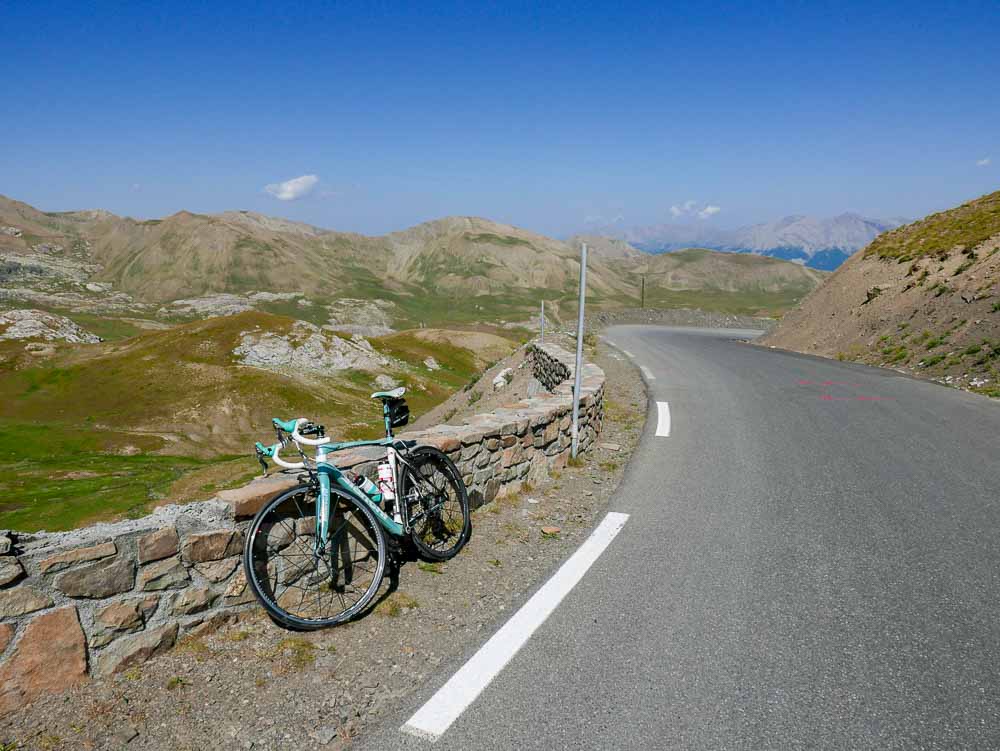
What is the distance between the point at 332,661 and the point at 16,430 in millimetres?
62404

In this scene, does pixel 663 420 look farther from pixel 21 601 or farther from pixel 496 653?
pixel 21 601

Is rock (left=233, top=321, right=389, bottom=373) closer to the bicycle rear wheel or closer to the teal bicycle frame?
the bicycle rear wheel

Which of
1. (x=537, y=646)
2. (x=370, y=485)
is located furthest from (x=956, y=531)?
(x=370, y=485)

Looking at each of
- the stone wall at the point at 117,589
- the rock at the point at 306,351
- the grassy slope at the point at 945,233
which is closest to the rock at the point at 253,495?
the stone wall at the point at 117,589

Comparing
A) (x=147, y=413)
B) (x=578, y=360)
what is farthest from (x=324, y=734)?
(x=147, y=413)

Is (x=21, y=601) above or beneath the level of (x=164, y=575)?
above

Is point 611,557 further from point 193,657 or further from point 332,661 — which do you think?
point 193,657

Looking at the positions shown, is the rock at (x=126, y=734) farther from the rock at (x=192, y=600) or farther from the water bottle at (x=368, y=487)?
the water bottle at (x=368, y=487)

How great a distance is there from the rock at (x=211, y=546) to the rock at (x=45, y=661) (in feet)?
2.19

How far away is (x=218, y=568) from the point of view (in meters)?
4.08

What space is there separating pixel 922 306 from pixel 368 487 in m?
23.1

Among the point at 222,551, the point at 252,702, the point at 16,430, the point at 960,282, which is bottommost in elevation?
the point at 16,430

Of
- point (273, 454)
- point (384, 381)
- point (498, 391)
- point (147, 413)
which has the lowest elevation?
point (147, 413)

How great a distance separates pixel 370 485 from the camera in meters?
4.78
